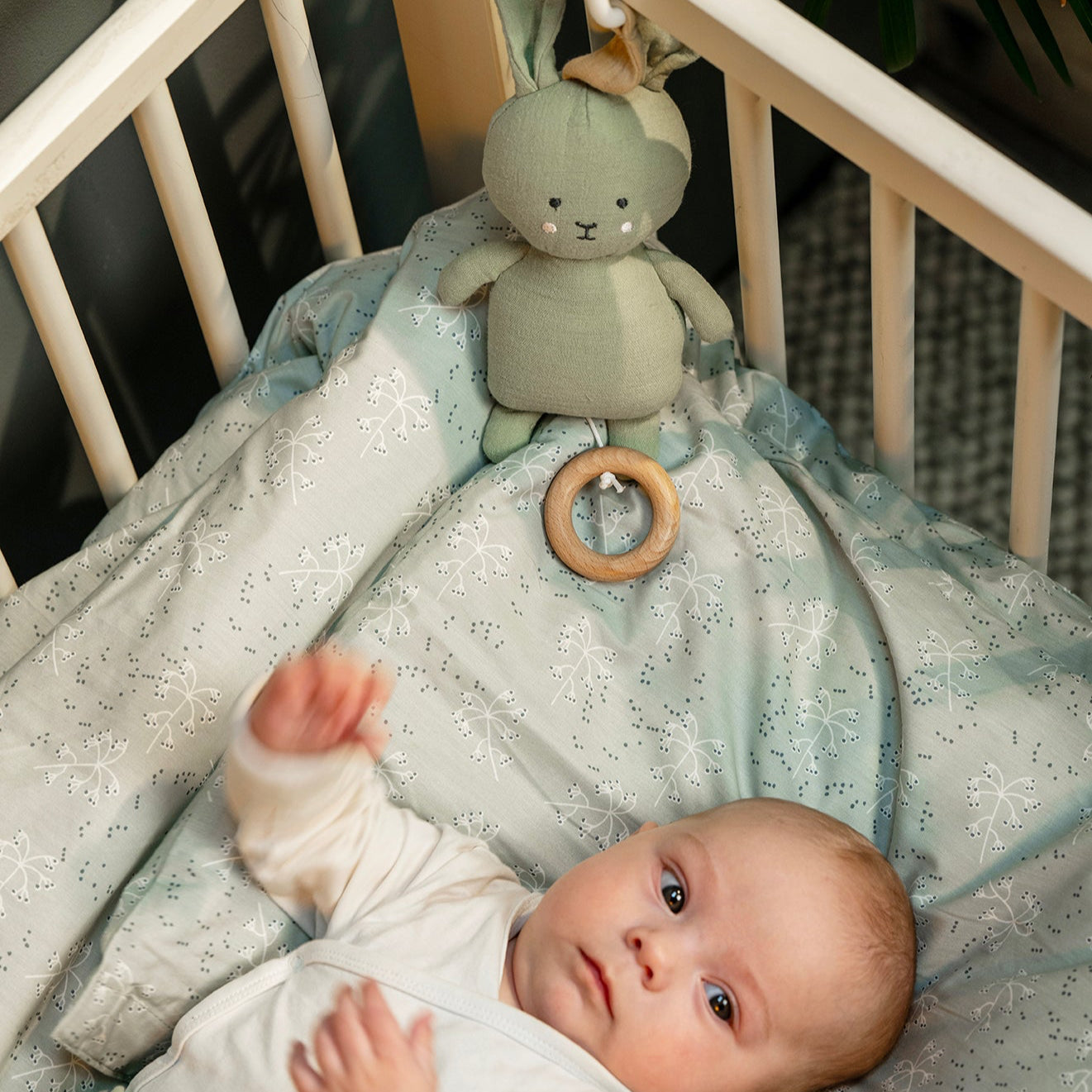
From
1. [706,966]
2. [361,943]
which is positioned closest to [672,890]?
[706,966]

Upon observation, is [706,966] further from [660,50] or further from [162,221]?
[162,221]

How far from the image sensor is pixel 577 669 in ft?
3.20

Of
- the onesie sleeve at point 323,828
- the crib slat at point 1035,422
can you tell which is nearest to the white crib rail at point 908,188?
the crib slat at point 1035,422

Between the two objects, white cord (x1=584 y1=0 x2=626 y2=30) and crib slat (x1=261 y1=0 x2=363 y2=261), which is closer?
white cord (x1=584 y1=0 x2=626 y2=30)

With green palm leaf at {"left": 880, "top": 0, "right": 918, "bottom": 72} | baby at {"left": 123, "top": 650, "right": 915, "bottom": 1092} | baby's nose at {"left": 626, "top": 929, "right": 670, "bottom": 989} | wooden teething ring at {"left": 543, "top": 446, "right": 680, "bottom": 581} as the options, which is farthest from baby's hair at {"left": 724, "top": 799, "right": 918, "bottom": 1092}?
green palm leaf at {"left": 880, "top": 0, "right": 918, "bottom": 72}

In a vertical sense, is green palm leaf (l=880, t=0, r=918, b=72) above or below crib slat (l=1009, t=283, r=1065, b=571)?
above

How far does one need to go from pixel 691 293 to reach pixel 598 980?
1.57 feet

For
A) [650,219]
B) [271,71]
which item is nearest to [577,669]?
[650,219]

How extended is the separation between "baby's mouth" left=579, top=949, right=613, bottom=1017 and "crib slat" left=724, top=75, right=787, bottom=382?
505 mm

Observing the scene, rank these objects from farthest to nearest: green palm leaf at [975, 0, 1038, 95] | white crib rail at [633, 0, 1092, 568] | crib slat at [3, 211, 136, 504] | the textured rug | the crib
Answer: the textured rug → green palm leaf at [975, 0, 1038, 95] → crib slat at [3, 211, 136, 504] → the crib → white crib rail at [633, 0, 1092, 568]

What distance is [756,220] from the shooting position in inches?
39.1

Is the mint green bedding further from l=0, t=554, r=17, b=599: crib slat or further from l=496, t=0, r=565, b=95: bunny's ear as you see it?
l=496, t=0, r=565, b=95: bunny's ear

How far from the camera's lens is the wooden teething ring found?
3.24 feet

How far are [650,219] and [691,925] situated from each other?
465mm
